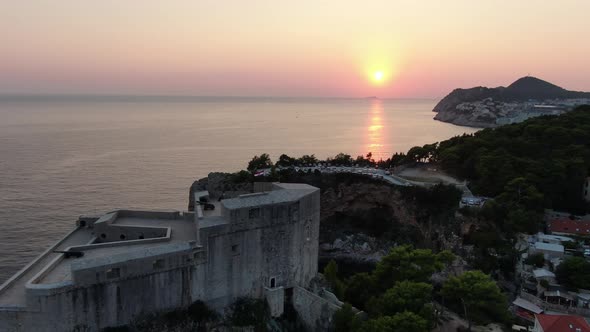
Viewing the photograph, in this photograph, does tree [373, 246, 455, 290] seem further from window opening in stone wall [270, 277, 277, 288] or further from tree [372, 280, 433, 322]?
window opening in stone wall [270, 277, 277, 288]

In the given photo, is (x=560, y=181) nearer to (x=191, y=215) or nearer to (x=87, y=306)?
(x=191, y=215)

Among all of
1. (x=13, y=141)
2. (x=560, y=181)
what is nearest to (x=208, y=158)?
(x=13, y=141)

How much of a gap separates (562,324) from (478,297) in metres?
4.04

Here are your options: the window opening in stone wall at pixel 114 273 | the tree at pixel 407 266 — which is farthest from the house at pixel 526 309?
the window opening in stone wall at pixel 114 273

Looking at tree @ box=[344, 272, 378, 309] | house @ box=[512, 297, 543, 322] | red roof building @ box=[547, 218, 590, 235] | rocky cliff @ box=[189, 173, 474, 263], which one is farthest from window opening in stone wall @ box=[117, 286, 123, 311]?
red roof building @ box=[547, 218, 590, 235]

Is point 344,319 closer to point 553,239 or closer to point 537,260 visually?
point 537,260

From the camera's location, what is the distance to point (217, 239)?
21.3 meters

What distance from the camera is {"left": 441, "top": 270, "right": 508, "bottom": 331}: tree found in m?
23.0

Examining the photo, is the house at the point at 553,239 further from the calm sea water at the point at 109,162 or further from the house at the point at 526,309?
the calm sea water at the point at 109,162

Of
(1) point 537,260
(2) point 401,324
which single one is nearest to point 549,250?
(1) point 537,260

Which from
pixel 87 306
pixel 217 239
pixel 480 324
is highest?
pixel 217 239

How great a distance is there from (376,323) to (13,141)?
314ft

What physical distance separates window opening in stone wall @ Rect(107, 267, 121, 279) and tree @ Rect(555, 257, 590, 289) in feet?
88.9

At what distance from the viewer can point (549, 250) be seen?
31.1 meters
